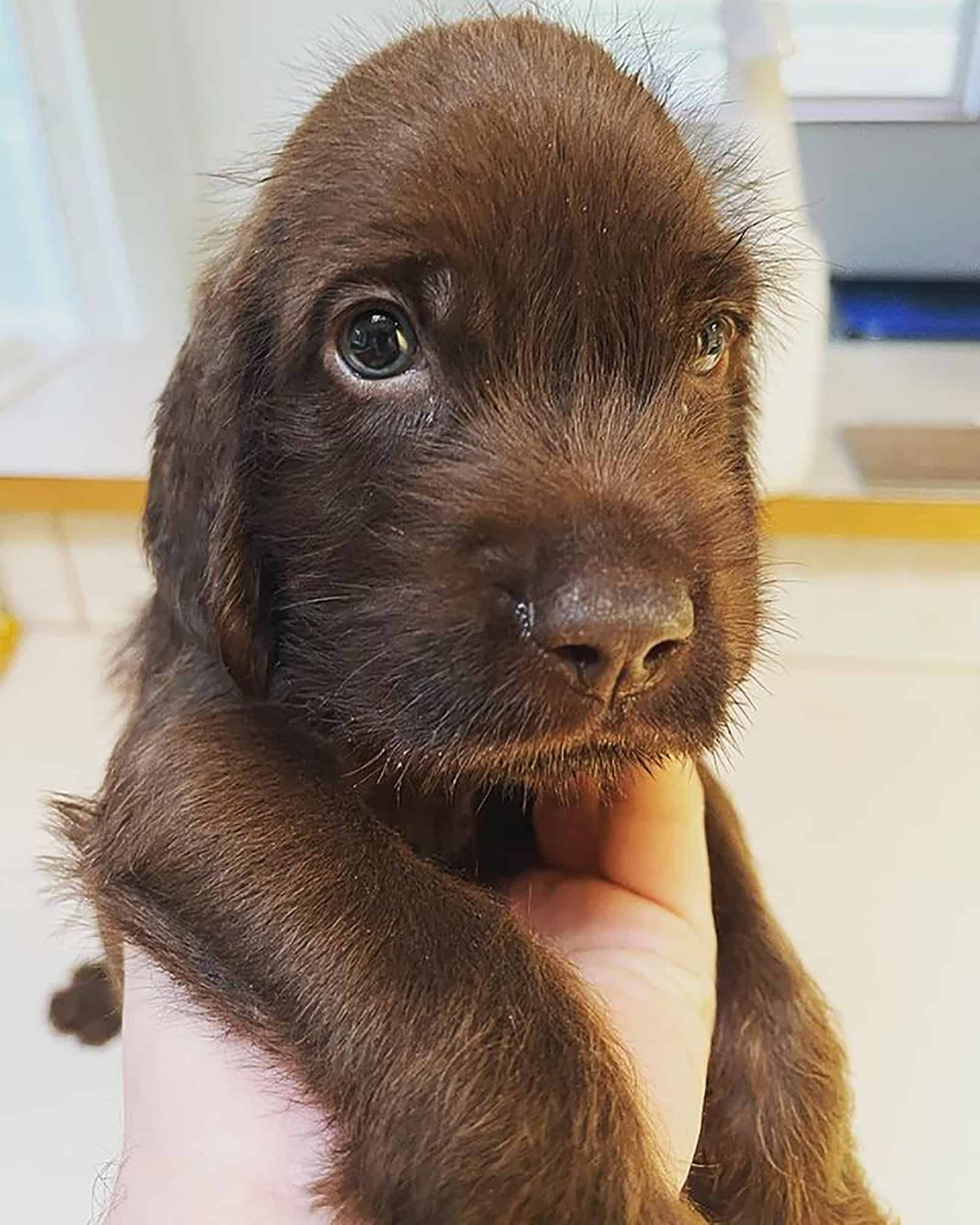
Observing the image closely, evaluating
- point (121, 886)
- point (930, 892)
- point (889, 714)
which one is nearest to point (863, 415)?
point (889, 714)

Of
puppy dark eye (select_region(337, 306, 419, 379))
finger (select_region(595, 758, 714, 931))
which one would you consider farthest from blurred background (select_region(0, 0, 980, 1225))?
puppy dark eye (select_region(337, 306, 419, 379))

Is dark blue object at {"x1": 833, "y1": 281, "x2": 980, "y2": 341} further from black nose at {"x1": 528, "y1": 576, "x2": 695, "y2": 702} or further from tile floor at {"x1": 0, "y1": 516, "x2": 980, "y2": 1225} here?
black nose at {"x1": 528, "y1": 576, "x2": 695, "y2": 702}

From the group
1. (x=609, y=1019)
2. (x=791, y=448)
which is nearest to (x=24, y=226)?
(x=791, y=448)

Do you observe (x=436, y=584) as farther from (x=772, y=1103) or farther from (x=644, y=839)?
(x=772, y=1103)

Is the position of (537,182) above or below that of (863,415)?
above

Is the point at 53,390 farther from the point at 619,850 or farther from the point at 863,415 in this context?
the point at 619,850
